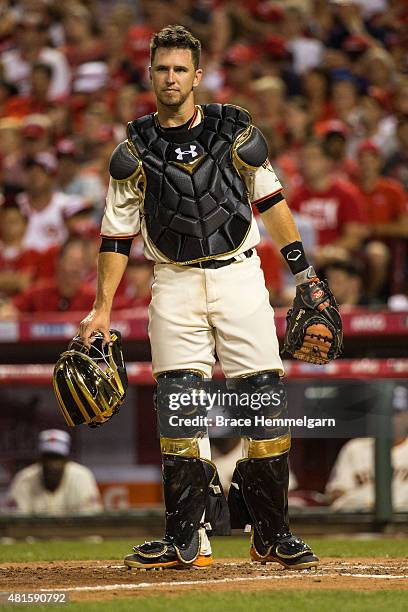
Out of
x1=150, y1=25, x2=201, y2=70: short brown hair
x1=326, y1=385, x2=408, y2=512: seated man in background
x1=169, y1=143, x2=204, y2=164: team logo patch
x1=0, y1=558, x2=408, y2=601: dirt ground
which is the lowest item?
x1=0, y1=558, x2=408, y2=601: dirt ground

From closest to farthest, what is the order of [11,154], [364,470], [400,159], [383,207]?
[364,470], [383,207], [400,159], [11,154]

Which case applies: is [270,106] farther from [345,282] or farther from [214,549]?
[214,549]

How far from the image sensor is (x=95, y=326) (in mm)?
5047

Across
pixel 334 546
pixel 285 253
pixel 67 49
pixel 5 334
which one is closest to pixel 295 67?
pixel 67 49

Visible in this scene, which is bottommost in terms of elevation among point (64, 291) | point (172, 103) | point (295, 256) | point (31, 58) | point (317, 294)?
point (317, 294)

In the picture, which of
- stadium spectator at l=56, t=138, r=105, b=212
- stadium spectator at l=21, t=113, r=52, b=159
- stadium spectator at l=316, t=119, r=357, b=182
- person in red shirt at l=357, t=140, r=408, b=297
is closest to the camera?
person in red shirt at l=357, t=140, r=408, b=297

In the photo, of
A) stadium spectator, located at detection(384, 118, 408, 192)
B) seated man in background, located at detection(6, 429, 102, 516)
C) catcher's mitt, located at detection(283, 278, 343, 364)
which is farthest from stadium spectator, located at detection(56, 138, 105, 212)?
catcher's mitt, located at detection(283, 278, 343, 364)

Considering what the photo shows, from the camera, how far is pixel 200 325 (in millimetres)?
5012

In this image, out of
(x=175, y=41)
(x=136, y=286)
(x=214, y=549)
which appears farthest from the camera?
(x=136, y=286)

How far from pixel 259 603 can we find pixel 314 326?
124cm

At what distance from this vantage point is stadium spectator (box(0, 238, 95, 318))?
8.69 m

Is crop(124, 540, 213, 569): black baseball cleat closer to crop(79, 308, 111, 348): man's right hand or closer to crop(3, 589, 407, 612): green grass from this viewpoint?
crop(3, 589, 407, 612): green grass

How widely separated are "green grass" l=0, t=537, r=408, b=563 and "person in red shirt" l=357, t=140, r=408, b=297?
253 centimetres

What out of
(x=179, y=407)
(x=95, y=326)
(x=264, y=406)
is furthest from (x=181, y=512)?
(x=95, y=326)
